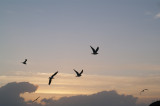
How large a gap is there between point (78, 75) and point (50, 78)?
1538 cm

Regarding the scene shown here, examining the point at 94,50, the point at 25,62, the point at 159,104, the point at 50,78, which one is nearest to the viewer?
the point at 50,78

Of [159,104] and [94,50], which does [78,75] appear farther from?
[159,104]

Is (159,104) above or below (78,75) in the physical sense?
below

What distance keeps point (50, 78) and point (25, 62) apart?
82.2 ft

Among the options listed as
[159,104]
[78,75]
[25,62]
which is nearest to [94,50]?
[78,75]

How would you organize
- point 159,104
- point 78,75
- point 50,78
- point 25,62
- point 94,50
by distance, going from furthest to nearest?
1. point 159,104
2. point 25,62
3. point 78,75
4. point 94,50
5. point 50,78

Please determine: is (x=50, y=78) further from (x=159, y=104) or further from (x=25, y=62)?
(x=159, y=104)

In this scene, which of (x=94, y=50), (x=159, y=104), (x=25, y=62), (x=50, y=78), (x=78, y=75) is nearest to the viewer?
(x=50, y=78)

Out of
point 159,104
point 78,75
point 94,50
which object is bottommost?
point 159,104

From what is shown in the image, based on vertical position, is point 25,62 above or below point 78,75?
above

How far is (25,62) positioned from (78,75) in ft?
76.5

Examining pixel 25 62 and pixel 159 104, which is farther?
pixel 159 104

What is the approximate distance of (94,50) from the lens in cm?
7000

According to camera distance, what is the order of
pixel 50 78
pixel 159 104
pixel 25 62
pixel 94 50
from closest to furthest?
pixel 50 78, pixel 94 50, pixel 25 62, pixel 159 104
